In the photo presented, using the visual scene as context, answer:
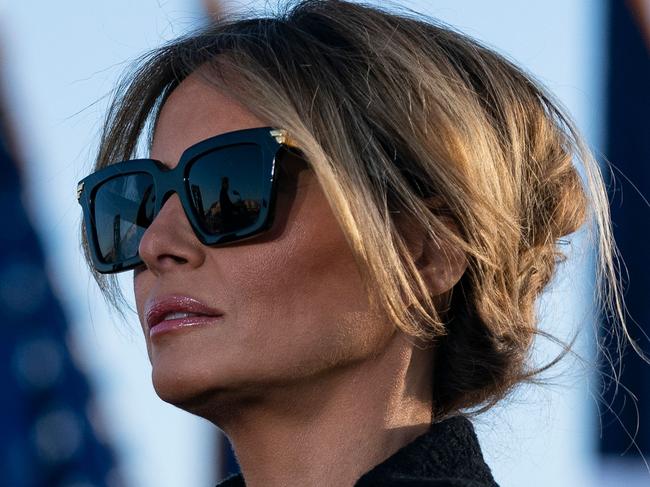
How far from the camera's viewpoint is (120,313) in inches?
115

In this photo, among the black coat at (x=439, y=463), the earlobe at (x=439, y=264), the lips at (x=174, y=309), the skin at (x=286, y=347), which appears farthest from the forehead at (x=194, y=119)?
the black coat at (x=439, y=463)

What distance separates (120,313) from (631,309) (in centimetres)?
206

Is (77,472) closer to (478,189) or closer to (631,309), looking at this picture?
(631,309)

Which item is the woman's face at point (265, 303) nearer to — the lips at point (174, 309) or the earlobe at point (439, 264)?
the lips at point (174, 309)

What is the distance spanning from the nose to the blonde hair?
24cm

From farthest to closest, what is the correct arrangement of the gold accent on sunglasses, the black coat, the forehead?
1. the forehead
2. the gold accent on sunglasses
3. the black coat

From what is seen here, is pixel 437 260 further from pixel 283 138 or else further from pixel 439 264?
pixel 283 138

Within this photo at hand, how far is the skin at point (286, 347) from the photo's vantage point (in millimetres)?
2201

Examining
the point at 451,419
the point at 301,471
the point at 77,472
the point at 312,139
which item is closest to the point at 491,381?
the point at 451,419

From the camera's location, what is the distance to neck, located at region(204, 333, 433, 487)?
7.44ft

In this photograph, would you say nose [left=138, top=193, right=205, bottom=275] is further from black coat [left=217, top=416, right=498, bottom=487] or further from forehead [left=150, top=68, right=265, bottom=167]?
black coat [left=217, top=416, right=498, bottom=487]

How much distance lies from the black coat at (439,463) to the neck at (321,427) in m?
0.08

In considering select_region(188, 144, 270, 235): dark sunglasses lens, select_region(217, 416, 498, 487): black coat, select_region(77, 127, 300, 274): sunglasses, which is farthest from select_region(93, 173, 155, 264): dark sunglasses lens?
select_region(217, 416, 498, 487): black coat

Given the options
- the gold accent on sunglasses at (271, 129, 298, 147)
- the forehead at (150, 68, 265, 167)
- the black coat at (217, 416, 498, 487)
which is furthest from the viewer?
the forehead at (150, 68, 265, 167)
